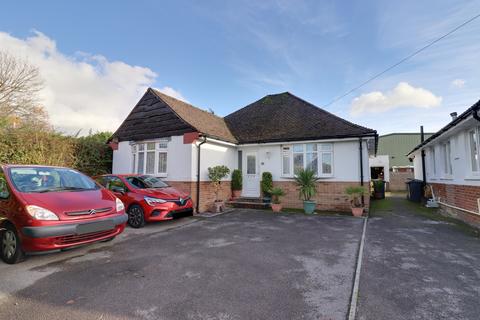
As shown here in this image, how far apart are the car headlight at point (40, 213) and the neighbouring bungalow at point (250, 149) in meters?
5.91

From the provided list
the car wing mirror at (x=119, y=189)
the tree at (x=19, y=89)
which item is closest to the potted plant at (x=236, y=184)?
the car wing mirror at (x=119, y=189)

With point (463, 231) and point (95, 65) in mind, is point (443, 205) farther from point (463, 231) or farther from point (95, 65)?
point (95, 65)

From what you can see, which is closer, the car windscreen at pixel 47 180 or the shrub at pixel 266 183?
the car windscreen at pixel 47 180

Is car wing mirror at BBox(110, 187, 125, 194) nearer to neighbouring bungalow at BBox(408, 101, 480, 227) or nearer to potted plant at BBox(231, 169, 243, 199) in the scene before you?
potted plant at BBox(231, 169, 243, 199)

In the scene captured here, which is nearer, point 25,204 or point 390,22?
point 25,204

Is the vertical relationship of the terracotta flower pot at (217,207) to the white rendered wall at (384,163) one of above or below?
below

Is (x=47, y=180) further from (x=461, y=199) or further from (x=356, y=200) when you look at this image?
(x=461, y=199)

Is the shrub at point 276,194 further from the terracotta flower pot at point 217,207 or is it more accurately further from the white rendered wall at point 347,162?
the terracotta flower pot at point 217,207

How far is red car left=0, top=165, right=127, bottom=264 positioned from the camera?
3.53 metres

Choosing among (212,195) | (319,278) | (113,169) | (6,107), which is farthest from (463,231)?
(6,107)

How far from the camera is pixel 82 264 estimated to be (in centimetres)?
384

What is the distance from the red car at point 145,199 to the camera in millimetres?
6672

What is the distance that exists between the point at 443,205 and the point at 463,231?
4.60 metres

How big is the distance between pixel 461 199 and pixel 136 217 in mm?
10966
